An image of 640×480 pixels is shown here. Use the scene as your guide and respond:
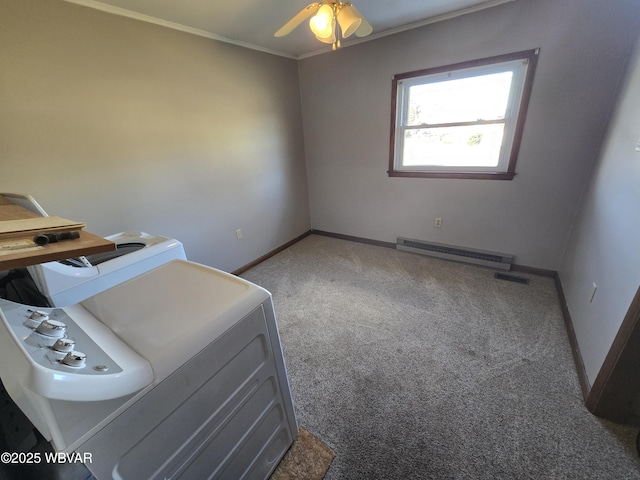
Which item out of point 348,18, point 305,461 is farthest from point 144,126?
point 305,461

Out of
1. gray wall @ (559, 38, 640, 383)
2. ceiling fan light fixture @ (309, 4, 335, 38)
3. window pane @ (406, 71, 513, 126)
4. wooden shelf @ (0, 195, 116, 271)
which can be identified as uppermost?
ceiling fan light fixture @ (309, 4, 335, 38)

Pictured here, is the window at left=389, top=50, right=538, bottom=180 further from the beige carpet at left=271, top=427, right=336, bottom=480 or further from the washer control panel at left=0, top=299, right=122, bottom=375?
the washer control panel at left=0, top=299, right=122, bottom=375

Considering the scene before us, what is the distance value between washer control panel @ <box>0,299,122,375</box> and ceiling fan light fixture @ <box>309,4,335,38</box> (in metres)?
1.72

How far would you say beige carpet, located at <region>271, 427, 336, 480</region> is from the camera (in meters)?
1.16

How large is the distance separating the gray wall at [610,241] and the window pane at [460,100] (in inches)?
29.8

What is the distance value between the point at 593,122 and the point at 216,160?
123 inches

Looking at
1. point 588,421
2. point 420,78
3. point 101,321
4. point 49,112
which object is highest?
point 420,78

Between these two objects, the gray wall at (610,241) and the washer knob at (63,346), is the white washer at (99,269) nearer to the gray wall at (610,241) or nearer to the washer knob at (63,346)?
the washer knob at (63,346)

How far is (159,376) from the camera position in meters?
0.63

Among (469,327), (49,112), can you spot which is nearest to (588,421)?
(469,327)

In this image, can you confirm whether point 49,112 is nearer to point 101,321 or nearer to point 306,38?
point 101,321

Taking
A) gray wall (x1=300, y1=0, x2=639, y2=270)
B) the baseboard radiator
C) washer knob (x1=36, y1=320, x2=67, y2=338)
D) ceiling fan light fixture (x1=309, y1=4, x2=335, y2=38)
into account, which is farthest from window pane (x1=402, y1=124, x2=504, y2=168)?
washer knob (x1=36, y1=320, x2=67, y2=338)

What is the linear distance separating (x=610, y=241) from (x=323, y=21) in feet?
6.80

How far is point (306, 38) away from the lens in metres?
2.54
